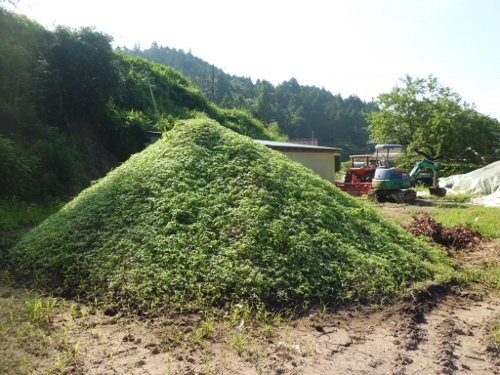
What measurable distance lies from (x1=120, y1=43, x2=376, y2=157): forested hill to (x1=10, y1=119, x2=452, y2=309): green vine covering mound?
142ft

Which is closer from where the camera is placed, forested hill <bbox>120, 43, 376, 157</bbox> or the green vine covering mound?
the green vine covering mound

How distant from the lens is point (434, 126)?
87.4 ft

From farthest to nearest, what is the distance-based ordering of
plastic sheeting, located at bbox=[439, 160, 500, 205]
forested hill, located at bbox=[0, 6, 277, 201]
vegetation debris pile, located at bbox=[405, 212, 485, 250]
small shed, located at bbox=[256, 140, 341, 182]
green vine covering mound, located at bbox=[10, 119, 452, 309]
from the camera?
small shed, located at bbox=[256, 140, 341, 182] → plastic sheeting, located at bbox=[439, 160, 500, 205] → forested hill, located at bbox=[0, 6, 277, 201] → vegetation debris pile, located at bbox=[405, 212, 485, 250] → green vine covering mound, located at bbox=[10, 119, 452, 309]

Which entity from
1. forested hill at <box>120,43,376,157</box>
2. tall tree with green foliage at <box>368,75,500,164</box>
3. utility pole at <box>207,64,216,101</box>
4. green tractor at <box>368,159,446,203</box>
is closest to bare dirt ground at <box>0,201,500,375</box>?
green tractor at <box>368,159,446,203</box>

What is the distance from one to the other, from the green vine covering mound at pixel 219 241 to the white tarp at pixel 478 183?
12571mm

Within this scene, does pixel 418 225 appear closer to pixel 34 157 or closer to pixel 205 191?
pixel 205 191

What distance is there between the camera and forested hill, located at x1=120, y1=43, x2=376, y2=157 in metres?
55.1

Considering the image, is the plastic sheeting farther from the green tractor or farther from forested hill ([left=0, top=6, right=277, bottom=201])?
forested hill ([left=0, top=6, right=277, bottom=201])

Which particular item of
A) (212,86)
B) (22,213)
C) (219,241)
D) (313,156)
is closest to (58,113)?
(22,213)

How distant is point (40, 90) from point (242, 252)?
11029mm

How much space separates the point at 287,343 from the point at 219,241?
59.4 inches

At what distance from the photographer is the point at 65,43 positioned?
13312 millimetres

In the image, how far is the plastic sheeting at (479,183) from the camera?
52.6 feet

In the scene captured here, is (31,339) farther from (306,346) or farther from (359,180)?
(359,180)
